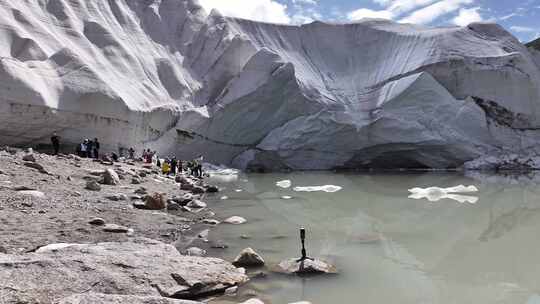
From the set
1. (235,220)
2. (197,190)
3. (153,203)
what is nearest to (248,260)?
(235,220)

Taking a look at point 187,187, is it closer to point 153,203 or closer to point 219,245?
point 153,203

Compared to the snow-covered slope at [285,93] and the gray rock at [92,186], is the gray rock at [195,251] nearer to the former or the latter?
the gray rock at [92,186]

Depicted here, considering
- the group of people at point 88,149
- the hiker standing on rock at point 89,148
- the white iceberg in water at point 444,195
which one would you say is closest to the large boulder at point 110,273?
the white iceberg in water at point 444,195

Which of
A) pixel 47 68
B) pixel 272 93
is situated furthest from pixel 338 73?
pixel 47 68

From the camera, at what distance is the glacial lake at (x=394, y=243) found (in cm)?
537

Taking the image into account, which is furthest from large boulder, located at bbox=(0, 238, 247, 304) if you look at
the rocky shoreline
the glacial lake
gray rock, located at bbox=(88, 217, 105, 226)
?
gray rock, located at bbox=(88, 217, 105, 226)

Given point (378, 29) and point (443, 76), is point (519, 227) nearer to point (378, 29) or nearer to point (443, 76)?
point (443, 76)

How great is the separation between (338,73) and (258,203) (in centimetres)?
1973

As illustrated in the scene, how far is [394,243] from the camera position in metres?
8.02

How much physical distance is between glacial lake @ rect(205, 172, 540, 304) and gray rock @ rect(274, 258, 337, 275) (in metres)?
0.17

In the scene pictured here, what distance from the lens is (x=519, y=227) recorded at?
31.6 feet

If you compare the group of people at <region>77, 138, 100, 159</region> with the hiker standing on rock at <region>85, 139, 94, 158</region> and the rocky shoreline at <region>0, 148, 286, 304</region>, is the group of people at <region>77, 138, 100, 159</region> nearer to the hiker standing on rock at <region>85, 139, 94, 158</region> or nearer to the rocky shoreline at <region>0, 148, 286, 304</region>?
the hiker standing on rock at <region>85, 139, 94, 158</region>

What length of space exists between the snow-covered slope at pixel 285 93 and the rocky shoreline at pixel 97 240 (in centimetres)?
1068

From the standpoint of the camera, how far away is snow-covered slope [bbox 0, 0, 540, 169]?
22.3m
